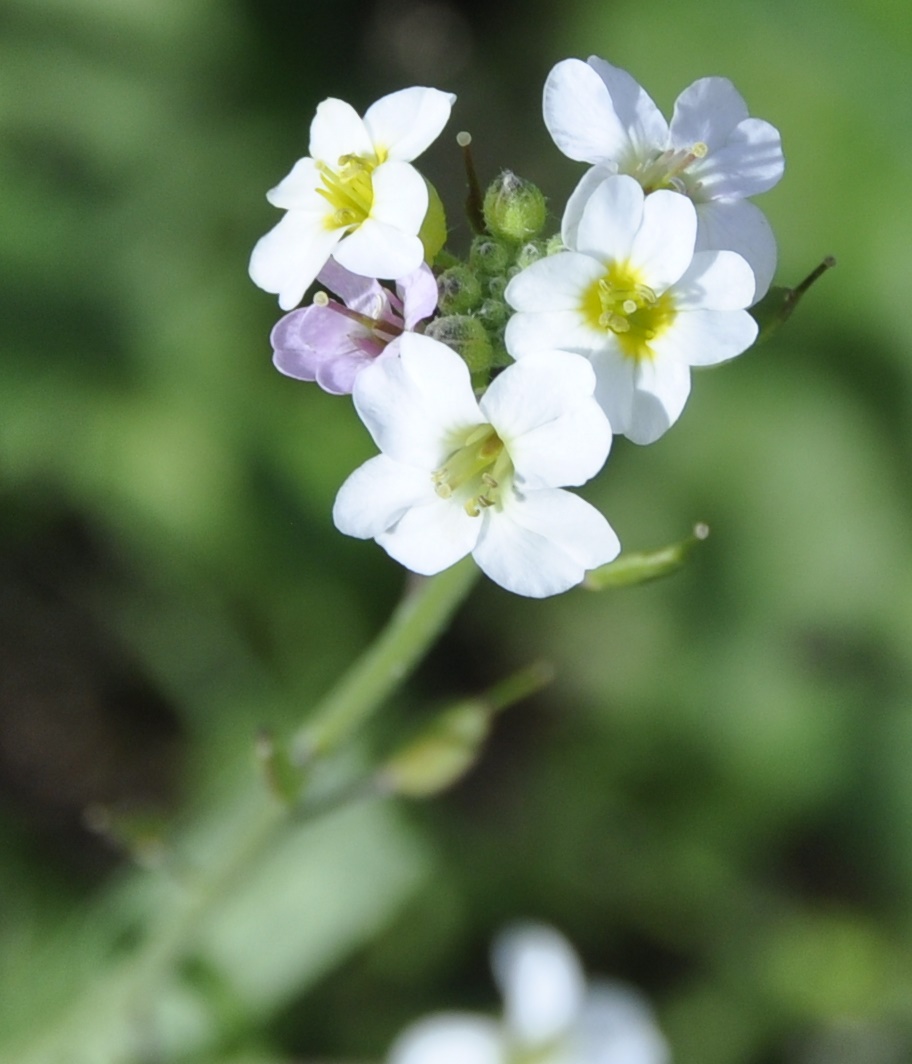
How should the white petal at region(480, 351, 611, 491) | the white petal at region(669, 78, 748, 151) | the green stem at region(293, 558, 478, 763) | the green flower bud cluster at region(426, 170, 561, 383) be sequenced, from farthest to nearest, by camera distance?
the green stem at region(293, 558, 478, 763)
the white petal at region(669, 78, 748, 151)
the green flower bud cluster at region(426, 170, 561, 383)
the white petal at region(480, 351, 611, 491)

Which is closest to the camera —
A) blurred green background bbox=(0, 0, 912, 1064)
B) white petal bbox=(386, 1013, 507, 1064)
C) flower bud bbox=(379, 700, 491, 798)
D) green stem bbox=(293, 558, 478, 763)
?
green stem bbox=(293, 558, 478, 763)

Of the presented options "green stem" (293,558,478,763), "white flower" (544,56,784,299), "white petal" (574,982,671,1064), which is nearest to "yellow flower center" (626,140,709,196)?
"white flower" (544,56,784,299)

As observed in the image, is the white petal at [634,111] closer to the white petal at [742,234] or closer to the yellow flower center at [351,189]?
the white petal at [742,234]

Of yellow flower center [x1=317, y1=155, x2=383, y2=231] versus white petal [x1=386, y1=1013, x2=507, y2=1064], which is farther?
white petal [x1=386, y1=1013, x2=507, y2=1064]

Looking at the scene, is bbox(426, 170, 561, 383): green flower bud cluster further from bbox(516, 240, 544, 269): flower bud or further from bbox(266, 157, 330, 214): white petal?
bbox(266, 157, 330, 214): white petal

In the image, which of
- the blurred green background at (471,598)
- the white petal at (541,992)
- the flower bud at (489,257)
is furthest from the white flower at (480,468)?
the white petal at (541,992)

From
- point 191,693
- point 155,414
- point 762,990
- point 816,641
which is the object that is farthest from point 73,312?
point 762,990

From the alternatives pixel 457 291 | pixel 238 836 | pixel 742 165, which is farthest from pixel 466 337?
pixel 238 836
